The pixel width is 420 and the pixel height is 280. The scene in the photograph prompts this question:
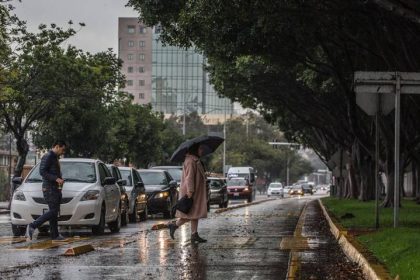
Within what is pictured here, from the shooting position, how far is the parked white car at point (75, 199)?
17.0 metres

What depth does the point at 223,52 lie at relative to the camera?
2397 centimetres

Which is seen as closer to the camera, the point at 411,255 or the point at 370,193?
the point at 411,255

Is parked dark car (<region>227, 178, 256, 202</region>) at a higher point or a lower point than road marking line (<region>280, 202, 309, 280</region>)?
higher

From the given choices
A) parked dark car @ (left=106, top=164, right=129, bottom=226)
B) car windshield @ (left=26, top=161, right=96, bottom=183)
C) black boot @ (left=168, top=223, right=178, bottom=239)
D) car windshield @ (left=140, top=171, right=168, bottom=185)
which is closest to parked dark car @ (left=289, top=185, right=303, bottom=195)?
car windshield @ (left=140, top=171, right=168, bottom=185)

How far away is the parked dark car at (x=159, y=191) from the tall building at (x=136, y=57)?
132595 millimetres

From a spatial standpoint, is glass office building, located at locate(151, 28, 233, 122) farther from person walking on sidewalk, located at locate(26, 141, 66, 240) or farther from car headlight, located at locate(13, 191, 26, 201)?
person walking on sidewalk, located at locate(26, 141, 66, 240)

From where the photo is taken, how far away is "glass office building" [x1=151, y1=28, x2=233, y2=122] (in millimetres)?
155375

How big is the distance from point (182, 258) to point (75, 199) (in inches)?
213

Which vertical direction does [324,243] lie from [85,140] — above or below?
below

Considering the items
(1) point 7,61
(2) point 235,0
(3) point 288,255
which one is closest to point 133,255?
(3) point 288,255

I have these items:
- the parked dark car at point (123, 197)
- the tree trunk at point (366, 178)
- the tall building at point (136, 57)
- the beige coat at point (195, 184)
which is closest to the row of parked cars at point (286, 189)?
the tree trunk at point (366, 178)

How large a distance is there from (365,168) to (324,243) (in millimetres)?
24923

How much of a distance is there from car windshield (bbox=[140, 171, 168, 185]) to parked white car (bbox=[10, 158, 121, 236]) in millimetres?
9773

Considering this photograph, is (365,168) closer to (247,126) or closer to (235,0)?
(235,0)
